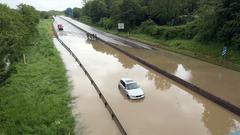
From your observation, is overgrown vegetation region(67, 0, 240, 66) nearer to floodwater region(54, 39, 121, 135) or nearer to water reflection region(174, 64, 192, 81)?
water reflection region(174, 64, 192, 81)

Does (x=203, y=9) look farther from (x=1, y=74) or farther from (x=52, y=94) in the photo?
(x=1, y=74)

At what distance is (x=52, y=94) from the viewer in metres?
19.1

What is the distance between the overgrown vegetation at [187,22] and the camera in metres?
30.4

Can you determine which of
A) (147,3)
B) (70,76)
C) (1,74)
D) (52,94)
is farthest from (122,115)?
(147,3)

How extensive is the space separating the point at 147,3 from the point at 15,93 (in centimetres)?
4467

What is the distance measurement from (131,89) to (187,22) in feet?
102

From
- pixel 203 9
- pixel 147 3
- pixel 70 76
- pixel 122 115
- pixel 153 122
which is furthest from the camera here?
pixel 147 3

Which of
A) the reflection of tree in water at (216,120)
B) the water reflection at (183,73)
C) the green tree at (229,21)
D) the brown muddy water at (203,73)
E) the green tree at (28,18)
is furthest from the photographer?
the green tree at (28,18)

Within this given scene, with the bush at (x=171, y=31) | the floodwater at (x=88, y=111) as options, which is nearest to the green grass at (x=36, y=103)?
the floodwater at (x=88, y=111)

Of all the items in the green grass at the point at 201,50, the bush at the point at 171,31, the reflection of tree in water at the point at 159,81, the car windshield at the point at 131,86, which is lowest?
the reflection of tree in water at the point at 159,81

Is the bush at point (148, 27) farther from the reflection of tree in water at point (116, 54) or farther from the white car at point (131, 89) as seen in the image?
the white car at point (131, 89)

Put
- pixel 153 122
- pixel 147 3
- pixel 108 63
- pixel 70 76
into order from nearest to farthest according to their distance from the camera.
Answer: pixel 153 122, pixel 70 76, pixel 108 63, pixel 147 3

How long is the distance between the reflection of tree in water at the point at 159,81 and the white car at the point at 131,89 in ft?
10.7

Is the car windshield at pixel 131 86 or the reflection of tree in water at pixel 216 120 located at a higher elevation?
the car windshield at pixel 131 86
